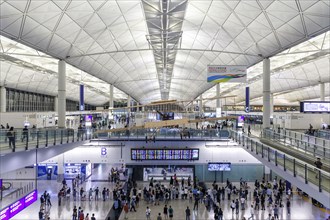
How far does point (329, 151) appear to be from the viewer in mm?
13047

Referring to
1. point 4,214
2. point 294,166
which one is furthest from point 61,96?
point 294,166

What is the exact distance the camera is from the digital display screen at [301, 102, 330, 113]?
113ft

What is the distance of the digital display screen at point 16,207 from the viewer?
13.1 m

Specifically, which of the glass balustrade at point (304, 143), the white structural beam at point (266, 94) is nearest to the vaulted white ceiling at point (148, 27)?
the white structural beam at point (266, 94)

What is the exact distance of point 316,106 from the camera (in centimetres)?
3466

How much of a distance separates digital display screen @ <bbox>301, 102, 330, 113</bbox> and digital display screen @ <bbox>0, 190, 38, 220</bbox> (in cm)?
3137

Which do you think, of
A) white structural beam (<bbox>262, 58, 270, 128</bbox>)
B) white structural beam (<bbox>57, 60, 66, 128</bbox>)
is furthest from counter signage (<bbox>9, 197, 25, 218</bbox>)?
white structural beam (<bbox>262, 58, 270, 128</bbox>)

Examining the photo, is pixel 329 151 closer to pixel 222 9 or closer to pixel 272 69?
pixel 222 9

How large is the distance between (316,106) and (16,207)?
33.4m

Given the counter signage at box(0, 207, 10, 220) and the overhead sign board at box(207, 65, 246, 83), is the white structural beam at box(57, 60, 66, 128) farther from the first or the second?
the counter signage at box(0, 207, 10, 220)

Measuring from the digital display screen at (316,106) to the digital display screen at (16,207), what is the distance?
1235 inches

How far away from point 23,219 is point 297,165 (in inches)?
744

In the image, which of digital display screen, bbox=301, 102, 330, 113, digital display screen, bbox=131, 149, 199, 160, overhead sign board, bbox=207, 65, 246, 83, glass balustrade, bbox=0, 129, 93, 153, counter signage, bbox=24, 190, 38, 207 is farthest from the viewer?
digital display screen, bbox=301, 102, 330, 113

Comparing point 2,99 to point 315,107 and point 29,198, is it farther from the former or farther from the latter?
point 315,107
